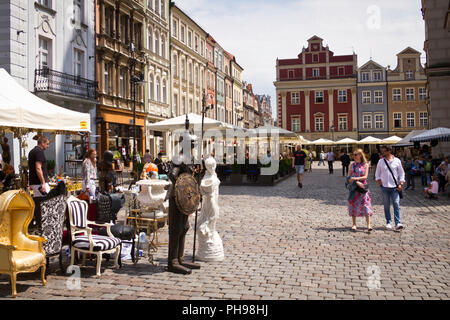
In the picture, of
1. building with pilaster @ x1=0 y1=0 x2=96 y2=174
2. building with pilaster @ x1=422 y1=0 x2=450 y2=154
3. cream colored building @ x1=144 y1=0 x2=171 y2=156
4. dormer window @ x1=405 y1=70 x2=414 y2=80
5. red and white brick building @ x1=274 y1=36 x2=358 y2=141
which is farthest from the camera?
red and white brick building @ x1=274 y1=36 x2=358 y2=141

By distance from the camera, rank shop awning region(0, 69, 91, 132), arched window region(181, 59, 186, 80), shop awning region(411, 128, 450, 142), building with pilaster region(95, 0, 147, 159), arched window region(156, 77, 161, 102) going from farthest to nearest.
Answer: arched window region(181, 59, 186, 80) → arched window region(156, 77, 161, 102) → building with pilaster region(95, 0, 147, 159) → shop awning region(411, 128, 450, 142) → shop awning region(0, 69, 91, 132)

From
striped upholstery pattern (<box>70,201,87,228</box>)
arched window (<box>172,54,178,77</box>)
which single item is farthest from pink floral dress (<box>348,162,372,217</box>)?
arched window (<box>172,54,178,77</box>)

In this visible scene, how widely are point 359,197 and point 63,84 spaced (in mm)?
17970

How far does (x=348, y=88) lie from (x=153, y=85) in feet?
119

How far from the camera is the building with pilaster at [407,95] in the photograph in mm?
61438

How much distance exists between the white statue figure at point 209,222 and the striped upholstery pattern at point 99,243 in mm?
1275

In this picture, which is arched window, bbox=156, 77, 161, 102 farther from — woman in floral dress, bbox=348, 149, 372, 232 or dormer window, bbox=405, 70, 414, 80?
dormer window, bbox=405, 70, 414, 80

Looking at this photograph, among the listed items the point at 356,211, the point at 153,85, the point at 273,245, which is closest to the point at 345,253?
the point at 273,245

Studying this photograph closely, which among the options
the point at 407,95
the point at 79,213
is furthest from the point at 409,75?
the point at 79,213

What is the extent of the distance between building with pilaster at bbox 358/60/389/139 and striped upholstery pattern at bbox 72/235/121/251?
61.1m

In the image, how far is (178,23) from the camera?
42094 mm

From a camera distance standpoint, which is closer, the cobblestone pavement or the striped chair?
the cobblestone pavement

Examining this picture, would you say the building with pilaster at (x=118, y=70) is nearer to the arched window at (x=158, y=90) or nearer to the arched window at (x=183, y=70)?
the arched window at (x=158, y=90)

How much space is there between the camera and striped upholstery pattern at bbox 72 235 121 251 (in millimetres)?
5959
